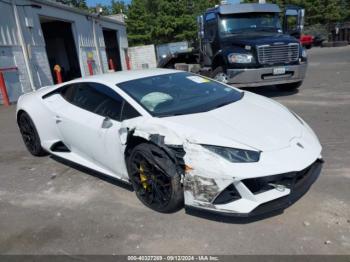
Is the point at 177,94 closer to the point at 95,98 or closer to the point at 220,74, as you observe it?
the point at 95,98

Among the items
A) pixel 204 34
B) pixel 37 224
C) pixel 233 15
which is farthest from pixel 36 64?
pixel 37 224

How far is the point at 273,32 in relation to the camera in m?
8.44

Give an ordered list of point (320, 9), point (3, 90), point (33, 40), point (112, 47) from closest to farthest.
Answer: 1. point (3, 90)
2. point (33, 40)
3. point (112, 47)
4. point (320, 9)

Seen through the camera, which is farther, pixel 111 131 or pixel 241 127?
pixel 111 131

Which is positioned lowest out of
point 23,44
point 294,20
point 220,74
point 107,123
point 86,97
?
point 220,74

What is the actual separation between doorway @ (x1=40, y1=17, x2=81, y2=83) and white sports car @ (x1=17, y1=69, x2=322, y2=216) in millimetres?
14860

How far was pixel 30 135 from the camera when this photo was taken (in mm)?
4875

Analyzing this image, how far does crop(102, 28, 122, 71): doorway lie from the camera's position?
24.3 metres

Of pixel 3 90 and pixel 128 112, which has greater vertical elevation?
pixel 128 112

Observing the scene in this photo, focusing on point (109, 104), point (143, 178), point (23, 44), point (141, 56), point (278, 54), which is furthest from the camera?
point (141, 56)

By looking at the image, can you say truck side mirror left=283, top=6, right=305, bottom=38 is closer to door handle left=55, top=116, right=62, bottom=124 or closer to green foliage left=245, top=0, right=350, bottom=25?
door handle left=55, top=116, right=62, bottom=124

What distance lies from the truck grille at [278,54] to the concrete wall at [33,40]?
8887 mm

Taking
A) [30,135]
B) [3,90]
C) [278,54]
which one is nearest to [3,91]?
[3,90]

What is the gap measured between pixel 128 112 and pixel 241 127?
3.75 feet
